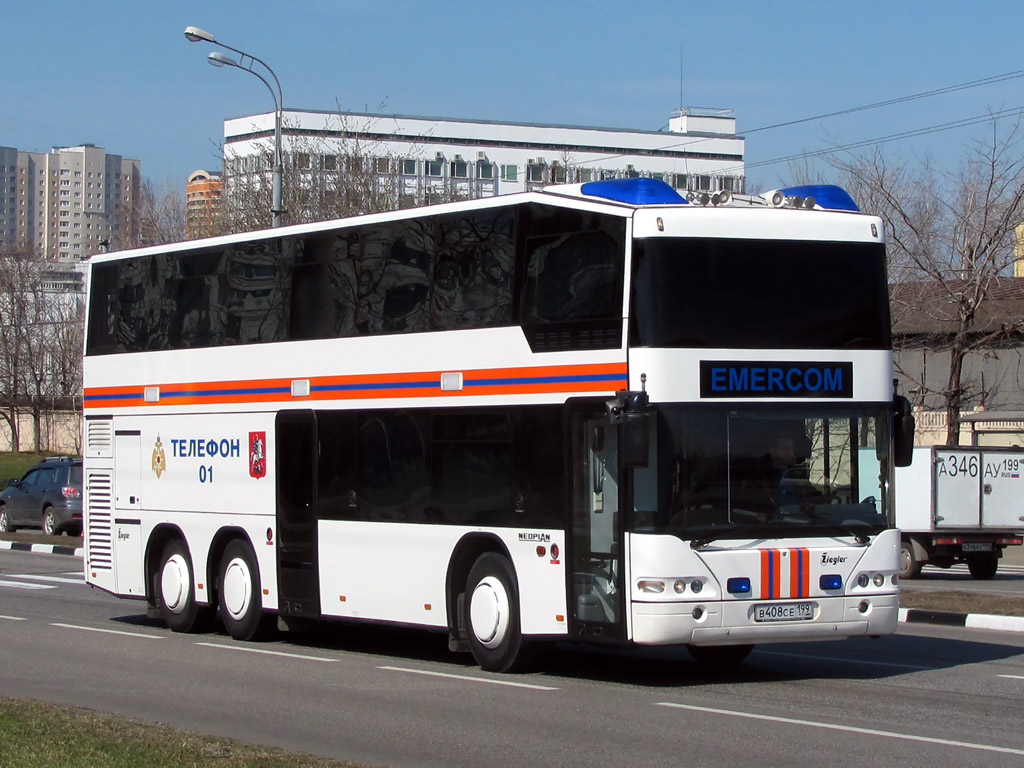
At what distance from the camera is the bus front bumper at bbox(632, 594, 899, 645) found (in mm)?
11539

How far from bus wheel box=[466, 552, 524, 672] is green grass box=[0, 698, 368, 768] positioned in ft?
12.0

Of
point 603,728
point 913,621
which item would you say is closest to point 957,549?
point 913,621

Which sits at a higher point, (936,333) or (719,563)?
(936,333)

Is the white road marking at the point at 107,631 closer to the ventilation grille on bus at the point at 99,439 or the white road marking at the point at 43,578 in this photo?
the ventilation grille on bus at the point at 99,439

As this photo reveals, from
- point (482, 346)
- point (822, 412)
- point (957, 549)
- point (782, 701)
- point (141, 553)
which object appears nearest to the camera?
point (782, 701)

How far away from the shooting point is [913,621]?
718 inches

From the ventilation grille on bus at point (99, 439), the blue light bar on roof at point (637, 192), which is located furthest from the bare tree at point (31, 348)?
the blue light bar on roof at point (637, 192)

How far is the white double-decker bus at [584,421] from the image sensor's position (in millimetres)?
11742

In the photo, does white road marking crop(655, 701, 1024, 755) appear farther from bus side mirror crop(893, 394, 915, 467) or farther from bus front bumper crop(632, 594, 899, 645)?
bus side mirror crop(893, 394, 915, 467)

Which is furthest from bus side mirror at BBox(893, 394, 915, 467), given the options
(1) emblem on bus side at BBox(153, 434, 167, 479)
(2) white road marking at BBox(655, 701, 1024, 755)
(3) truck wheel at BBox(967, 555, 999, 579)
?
(3) truck wheel at BBox(967, 555, 999, 579)

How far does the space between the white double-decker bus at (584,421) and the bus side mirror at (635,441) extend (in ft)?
0.06

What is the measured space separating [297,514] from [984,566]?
15.2 m

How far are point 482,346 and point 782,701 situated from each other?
3.92 metres

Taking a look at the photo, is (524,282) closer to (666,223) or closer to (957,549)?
(666,223)
